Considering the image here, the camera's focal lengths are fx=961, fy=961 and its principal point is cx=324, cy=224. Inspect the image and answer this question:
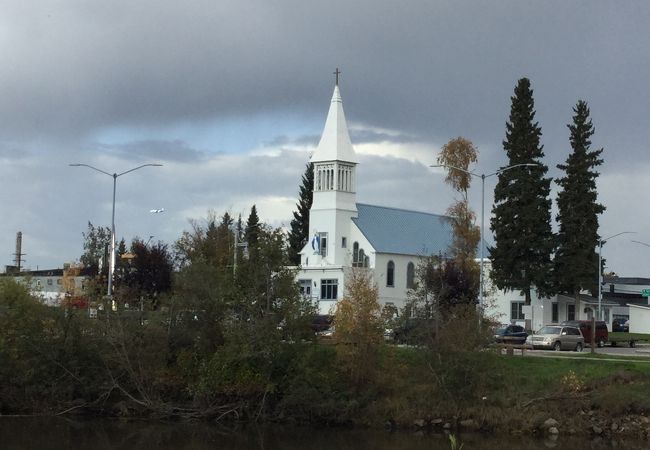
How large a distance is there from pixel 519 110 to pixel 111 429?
46816 mm

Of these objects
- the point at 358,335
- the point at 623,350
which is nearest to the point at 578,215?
the point at 623,350

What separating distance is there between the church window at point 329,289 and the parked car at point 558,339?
30256mm

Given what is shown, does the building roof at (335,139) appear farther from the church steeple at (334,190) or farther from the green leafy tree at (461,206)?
the green leafy tree at (461,206)

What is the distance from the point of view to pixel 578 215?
255ft

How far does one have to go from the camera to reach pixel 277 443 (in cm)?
3788

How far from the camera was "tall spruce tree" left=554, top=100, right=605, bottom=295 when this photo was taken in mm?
77375

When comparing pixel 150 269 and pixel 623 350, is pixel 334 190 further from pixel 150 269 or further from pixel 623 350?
pixel 623 350

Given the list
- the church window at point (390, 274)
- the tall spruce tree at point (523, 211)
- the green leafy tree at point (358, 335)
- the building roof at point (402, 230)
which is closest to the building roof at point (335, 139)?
the building roof at point (402, 230)

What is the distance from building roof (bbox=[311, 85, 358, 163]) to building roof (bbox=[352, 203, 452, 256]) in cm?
557

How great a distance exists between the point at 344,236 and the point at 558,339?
35.7 m

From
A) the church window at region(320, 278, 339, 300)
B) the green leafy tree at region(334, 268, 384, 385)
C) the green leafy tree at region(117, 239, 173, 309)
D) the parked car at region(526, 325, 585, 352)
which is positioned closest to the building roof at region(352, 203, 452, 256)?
the church window at region(320, 278, 339, 300)

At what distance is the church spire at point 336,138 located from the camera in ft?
308

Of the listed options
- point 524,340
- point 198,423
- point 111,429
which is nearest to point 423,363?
point 198,423

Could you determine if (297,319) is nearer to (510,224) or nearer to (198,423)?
(198,423)
